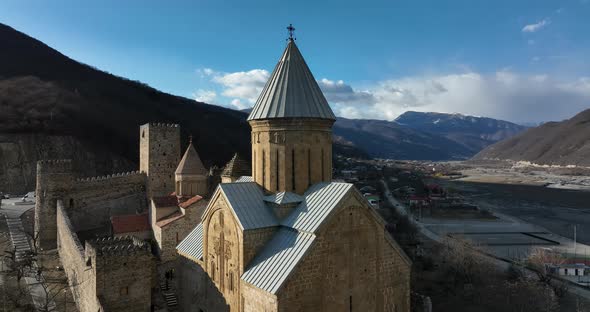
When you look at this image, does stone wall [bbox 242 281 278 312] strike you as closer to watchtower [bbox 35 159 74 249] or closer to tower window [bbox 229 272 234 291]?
tower window [bbox 229 272 234 291]

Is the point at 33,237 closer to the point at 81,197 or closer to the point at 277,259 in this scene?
the point at 81,197

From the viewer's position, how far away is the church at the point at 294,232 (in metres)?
8.24

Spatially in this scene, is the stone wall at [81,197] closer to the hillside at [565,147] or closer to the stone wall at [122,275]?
the stone wall at [122,275]

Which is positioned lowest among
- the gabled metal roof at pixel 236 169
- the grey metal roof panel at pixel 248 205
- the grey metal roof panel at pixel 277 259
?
the grey metal roof panel at pixel 277 259

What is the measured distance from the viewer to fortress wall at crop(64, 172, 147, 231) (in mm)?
20844

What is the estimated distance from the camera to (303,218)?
8.93 metres

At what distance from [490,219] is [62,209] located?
4496 cm

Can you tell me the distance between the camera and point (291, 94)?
10.1 m

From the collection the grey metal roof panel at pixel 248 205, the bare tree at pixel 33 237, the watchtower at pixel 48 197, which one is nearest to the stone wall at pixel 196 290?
the grey metal roof panel at pixel 248 205

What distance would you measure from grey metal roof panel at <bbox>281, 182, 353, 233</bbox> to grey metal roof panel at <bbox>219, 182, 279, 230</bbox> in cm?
49

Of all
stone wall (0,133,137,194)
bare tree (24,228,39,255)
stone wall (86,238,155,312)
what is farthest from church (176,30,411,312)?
stone wall (0,133,137,194)

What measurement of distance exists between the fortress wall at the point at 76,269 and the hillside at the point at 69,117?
21776 millimetres

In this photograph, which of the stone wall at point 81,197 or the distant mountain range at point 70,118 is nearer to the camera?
the stone wall at point 81,197

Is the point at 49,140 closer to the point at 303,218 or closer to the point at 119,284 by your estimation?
the point at 119,284
